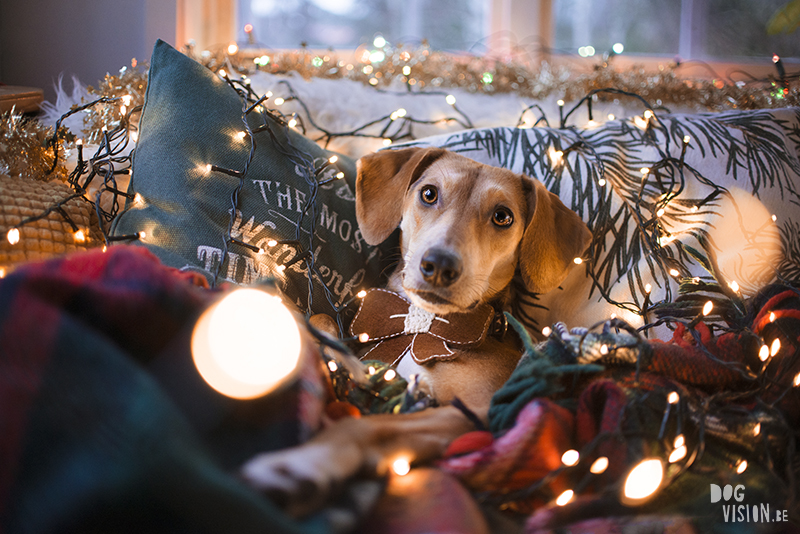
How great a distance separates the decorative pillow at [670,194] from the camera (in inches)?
59.9

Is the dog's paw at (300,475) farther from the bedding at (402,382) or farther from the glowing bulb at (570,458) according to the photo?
the glowing bulb at (570,458)

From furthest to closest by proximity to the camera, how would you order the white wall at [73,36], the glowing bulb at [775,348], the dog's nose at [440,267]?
1. the white wall at [73,36]
2. the dog's nose at [440,267]
3. the glowing bulb at [775,348]

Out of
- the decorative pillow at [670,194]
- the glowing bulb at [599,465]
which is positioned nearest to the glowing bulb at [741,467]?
the glowing bulb at [599,465]

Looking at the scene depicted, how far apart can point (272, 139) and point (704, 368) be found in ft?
4.37

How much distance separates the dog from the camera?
1375 mm

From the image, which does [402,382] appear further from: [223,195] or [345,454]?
[223,195]

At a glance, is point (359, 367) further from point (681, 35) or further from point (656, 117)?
point (681, 35)

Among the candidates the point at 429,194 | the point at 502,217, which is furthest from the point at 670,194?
the point at 429,194

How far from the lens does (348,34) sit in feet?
11.5

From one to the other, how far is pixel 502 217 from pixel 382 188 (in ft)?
1.36

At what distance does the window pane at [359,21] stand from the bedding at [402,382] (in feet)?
6.58

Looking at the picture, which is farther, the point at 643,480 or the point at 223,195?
the point at 223,195

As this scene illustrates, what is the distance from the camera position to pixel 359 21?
349 cm

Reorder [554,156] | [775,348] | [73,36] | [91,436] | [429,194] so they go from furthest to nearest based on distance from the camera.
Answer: [73,36], [554,156], [429,194], [775,348], [91,436]
